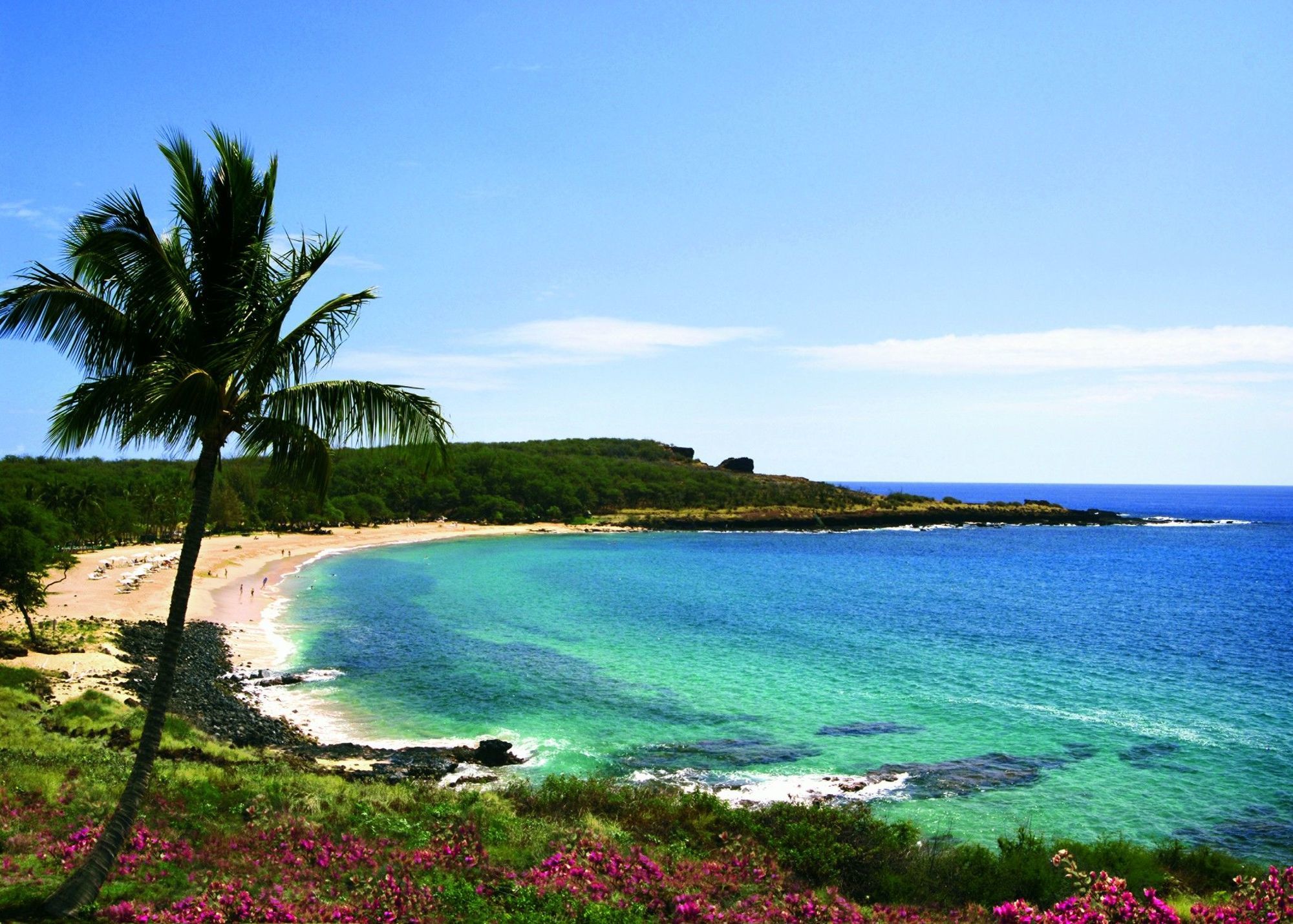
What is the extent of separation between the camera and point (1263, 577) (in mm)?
72938

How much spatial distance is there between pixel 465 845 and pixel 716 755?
12.4 m

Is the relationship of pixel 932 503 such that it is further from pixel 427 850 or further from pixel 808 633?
pixel 427 850

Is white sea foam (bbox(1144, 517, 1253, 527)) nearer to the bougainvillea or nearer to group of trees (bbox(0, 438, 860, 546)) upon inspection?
group of trees (bbox(0, 438, 860, 546))

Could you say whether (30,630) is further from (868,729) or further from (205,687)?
(868,729)

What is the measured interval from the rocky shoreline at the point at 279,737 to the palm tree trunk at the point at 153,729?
35.4 ft

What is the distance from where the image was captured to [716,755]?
2264cm

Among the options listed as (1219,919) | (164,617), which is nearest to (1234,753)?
(1219,919)

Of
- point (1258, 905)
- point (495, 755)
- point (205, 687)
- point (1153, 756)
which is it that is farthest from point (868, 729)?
point (205, 687)

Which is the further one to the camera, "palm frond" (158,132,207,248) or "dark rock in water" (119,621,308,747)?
"dark rock in water" (119,621,308,747)

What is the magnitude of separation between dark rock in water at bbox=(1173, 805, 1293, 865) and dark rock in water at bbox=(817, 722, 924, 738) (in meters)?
8.35

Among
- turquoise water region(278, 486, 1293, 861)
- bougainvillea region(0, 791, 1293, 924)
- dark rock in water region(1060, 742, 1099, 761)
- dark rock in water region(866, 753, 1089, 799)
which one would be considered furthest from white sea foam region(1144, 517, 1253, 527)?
bougainvillea region(0, 791, 1293, 924)

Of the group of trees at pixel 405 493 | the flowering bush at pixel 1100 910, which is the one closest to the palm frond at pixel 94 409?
the flowering bush at pixel 1100 910

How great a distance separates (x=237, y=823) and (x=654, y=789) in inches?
390

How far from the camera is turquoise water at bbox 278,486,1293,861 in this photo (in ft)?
67.4
